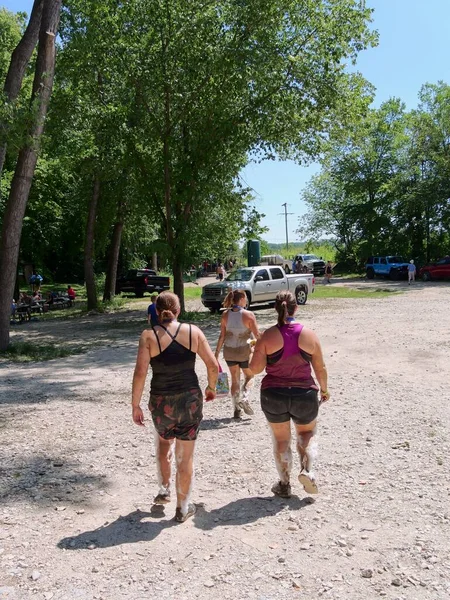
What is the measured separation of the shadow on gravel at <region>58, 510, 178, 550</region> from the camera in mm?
4215

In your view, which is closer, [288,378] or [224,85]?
[288,378]

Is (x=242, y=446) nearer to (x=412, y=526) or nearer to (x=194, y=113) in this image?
(x=412, y=526)

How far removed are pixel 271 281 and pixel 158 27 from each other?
34.7ft

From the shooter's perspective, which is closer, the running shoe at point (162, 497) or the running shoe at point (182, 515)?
the running shoe at point (182, 515)

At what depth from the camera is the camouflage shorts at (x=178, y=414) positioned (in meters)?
4.43

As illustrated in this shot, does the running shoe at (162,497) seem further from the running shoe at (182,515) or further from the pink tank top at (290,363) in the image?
the pink tank top at (290,363)

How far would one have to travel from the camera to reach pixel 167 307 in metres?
4.49

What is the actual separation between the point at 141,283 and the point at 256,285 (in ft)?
43.3

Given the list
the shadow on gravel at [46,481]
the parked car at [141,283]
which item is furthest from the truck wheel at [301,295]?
the shadow on gravel at [46,481]

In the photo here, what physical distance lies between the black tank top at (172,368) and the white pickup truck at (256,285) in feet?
57.4

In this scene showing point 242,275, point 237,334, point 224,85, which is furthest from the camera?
point 242,275

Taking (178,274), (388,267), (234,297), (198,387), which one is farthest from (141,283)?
(198,387)

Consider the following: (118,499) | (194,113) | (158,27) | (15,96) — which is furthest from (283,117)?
(118,499)

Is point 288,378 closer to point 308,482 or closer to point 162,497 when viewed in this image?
point 308,482
